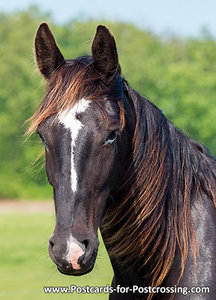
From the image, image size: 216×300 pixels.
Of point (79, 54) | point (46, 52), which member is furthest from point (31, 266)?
point (79, 54)

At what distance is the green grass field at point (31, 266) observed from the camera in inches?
195

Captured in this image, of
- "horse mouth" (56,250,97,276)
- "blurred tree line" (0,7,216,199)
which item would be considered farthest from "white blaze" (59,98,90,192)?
"blurred tree line" (0,7,216,199)

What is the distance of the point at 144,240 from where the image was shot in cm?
336

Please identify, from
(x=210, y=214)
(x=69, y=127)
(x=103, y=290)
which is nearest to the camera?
(x=69, y=127)

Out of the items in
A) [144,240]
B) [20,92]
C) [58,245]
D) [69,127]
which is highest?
[69,127]

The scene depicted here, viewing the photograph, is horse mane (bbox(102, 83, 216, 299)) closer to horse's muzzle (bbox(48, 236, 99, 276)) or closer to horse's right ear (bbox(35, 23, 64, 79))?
horse's right ear (bbox(35, 23, 64, 79))

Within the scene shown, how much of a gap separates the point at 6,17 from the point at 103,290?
177 feet

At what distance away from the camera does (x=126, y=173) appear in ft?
11.0

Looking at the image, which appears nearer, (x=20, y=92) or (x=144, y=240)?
(x=144, y=240)

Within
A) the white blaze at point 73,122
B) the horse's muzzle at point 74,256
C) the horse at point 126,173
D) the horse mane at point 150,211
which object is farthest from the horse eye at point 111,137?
the horse's muzzle at point 74,256

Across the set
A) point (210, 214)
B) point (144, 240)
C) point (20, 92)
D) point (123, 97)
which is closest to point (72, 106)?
point (123, 97)

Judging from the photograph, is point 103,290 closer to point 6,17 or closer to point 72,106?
point 72,106

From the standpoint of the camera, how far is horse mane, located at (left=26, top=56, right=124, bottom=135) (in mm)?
3098

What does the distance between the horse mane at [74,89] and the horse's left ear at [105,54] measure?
3 cm
